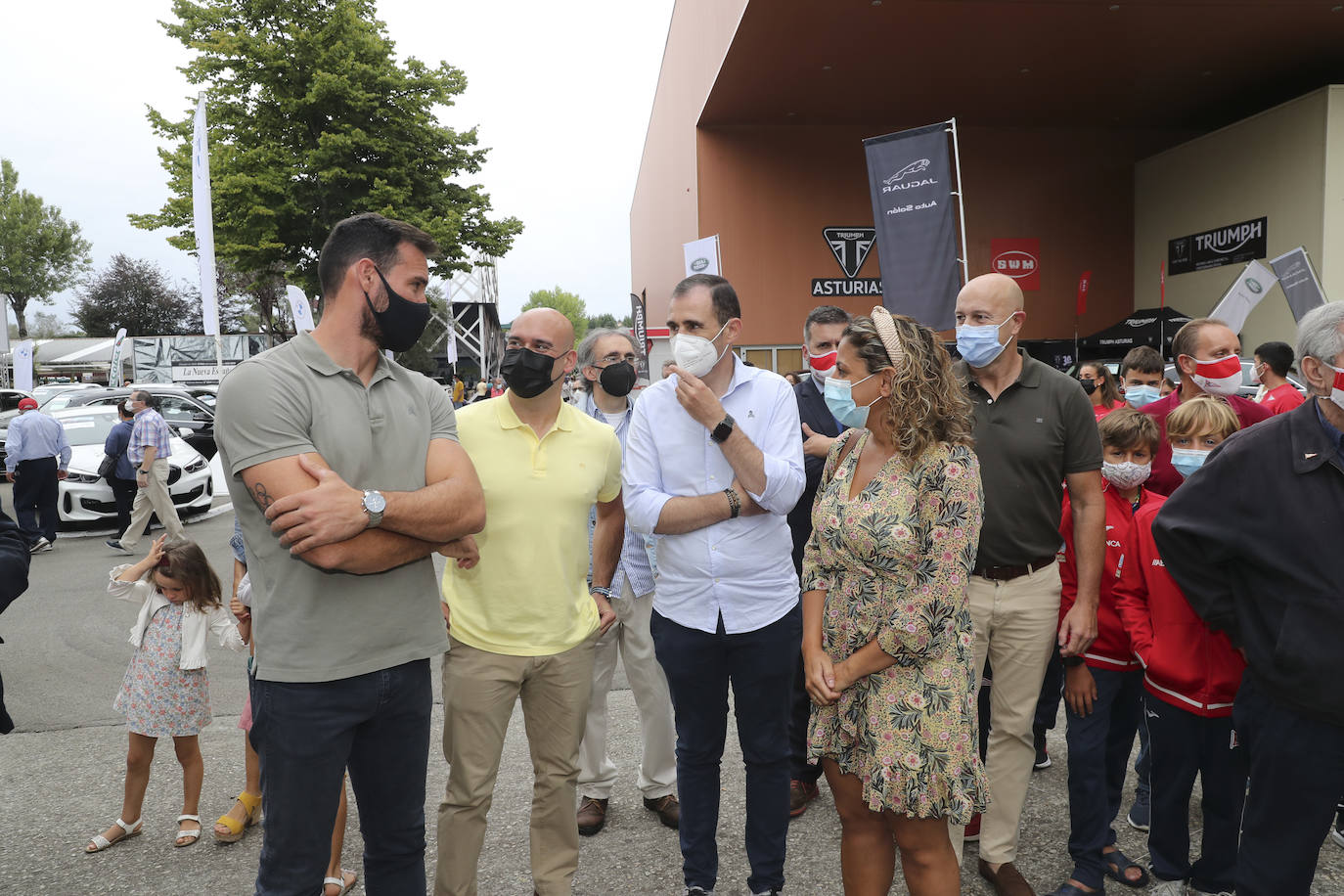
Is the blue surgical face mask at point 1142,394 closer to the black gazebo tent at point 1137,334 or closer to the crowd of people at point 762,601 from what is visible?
the crowd of people at point 762,601

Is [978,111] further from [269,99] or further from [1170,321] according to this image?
[269,99]

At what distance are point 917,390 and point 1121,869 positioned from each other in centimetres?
216

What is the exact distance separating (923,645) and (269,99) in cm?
2244

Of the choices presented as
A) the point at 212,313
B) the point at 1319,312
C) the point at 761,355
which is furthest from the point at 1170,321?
the point at 212,313

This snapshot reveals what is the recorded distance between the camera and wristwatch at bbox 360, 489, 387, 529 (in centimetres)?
207

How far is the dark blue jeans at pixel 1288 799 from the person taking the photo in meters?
2.25

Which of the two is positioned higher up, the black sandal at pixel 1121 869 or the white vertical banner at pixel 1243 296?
the white vertical banner at pixel 1243 296

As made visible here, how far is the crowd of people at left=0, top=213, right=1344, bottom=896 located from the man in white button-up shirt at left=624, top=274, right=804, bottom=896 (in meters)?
0.01

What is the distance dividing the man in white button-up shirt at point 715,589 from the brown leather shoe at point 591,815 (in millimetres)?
686

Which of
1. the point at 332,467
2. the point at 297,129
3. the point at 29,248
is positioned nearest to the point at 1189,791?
the point at 332,467

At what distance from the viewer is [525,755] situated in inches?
169

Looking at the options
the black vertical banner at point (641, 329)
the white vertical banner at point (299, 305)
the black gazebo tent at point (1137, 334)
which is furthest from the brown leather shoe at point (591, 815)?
the black vertical banner at point (641, 329)

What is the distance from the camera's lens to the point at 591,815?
3660 millimetres

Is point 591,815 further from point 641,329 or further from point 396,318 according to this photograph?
point 641,329
